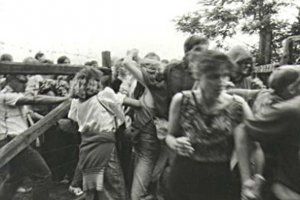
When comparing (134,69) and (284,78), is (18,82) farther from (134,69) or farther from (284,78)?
(284,78)

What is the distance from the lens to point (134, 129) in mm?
5301

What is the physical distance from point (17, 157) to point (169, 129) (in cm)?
227

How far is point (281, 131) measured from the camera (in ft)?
9.84

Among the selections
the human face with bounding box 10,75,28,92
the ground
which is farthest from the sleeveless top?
the ground

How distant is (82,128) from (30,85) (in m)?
1.68

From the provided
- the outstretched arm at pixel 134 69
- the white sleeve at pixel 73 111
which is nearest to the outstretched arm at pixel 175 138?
the outstretched arm at pixel 134 69

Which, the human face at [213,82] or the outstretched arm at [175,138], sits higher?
the human face at [213,82]

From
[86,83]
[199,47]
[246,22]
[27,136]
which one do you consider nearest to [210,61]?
[199,47]

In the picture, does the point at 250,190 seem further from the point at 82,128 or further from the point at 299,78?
the point at 82,128

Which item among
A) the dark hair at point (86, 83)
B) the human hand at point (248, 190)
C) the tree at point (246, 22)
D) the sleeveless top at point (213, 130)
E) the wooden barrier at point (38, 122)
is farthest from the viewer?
the tree at point (246, 22)

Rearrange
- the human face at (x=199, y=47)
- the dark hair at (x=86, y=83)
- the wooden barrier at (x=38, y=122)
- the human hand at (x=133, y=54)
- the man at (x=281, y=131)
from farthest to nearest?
the human hand at (x=133, y=54) → the dark hair at (x=86, y=83) → the wooden barrier at (x=38, y=122) → the human face at (x=199, y=47) → the man at (x=281, y=131)

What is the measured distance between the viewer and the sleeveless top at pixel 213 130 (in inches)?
130

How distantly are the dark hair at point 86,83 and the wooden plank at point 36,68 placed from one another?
0.43m

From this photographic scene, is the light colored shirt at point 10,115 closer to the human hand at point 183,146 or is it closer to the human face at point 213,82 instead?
the human hand at point 183,146
